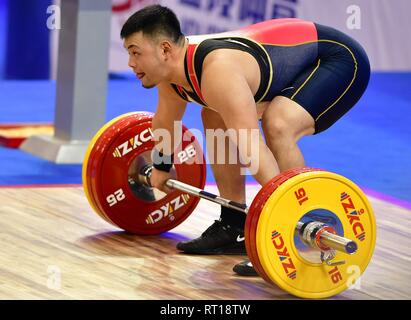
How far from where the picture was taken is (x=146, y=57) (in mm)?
4281

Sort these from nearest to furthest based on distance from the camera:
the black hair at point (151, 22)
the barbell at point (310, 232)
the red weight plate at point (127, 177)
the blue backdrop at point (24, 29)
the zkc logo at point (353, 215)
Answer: the barbell at point (310, 232)
the zkc logo at point (353, 215)
the black hair at point (151, 22)
the red weight plate at point (127, 177)
the blue backdrop at point (24, 29)

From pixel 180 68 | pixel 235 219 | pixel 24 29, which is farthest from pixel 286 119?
pixel 24 29

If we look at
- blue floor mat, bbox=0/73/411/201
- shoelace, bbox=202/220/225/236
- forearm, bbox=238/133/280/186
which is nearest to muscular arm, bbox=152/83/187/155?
shoelace, bbox=202/220/225/236

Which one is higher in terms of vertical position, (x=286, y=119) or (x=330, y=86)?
(x=330, y=86)

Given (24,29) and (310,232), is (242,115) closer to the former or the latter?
(310,232)

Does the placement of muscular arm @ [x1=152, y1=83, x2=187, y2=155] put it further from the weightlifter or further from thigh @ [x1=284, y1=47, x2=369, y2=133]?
thigh @ [x1=284, y1=47, x2=369, y2=133]

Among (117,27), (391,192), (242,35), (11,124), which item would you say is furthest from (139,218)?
(117,27)

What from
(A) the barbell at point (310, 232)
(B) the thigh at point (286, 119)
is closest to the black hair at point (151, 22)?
(B) the thigh at point (286, 119)

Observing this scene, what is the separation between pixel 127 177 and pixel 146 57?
90cm

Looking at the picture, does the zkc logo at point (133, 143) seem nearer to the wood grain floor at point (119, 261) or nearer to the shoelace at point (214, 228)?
the wood grain floor at point (119, 261)

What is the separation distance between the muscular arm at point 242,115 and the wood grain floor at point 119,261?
508mm

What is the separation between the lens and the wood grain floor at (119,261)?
162 inches
